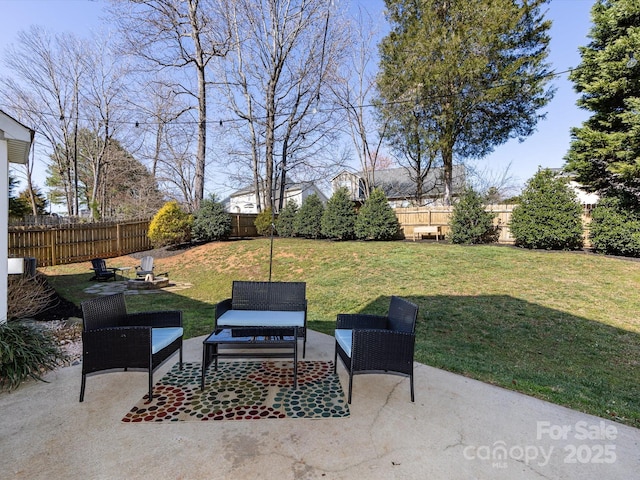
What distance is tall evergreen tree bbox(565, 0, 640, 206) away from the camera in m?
8.73

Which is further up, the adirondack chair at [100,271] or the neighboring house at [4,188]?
the neighboring house at [4,188]

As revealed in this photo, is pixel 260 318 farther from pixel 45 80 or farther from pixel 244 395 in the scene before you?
pixel 45 80

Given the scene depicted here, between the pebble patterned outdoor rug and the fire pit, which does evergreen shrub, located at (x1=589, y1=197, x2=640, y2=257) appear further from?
the fire pit

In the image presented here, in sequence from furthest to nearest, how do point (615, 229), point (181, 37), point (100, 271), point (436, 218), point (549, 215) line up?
point (181, 37) < point (436, 218) < point (100, 271) < point (549, 215) < point (615, 229)

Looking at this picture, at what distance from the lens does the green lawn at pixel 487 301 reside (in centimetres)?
346

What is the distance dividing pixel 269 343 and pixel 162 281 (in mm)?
6562

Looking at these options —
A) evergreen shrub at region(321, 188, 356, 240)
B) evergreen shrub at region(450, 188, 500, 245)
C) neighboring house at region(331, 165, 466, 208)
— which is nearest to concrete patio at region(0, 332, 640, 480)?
evergreen shrub at region(450, 188, 500, 245)

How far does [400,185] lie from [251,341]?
23.5 meters

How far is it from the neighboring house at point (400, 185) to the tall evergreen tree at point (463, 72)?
12.5ft

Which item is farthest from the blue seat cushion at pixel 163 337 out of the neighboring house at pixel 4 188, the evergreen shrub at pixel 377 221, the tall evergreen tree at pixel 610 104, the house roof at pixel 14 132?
the tall evergreen tree at pixel 610 104

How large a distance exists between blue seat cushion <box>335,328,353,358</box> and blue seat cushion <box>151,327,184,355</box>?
1524 millimetres

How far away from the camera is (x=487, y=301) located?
594 centimetres

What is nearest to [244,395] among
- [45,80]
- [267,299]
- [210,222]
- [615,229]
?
[267,299]

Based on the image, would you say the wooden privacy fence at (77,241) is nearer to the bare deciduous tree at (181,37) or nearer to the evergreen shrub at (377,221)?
the bare deciduous tree at (181,37)
